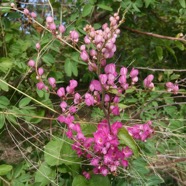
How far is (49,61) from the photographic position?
54.4 inches

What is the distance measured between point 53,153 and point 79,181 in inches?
4.8

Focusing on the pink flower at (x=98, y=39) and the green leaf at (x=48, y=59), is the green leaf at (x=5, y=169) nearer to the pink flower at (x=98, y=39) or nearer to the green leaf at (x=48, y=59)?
the green leaf at (x=48, y=59)

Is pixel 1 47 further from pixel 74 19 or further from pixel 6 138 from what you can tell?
pixel 6 138

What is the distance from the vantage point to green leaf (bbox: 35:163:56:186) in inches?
44.9

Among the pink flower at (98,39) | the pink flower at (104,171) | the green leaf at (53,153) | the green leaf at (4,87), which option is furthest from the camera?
the green leaf at (4,87)

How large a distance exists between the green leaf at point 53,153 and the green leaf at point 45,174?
0.03m

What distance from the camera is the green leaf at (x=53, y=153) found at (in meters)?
1.13

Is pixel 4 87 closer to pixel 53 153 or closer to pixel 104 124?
pixel 53 153

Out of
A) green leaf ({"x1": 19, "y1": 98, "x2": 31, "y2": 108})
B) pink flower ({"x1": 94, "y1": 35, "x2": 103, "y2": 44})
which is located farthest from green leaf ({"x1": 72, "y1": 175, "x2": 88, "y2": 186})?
pink flower ({"x1": 94, "y1": 35, "x2": 103, "y2": 44})

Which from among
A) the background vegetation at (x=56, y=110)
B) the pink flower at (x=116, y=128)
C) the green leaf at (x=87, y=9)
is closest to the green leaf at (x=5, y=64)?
the background vegetation at (x=56, y=110)

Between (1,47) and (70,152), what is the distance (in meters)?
0.68

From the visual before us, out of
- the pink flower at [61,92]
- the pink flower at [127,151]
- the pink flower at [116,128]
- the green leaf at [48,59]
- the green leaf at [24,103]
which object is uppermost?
the pink flower at [61,92]

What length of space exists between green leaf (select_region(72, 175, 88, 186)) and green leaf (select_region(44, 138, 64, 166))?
71mm

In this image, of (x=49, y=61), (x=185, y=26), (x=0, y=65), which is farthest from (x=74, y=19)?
(x=185, y=26)
